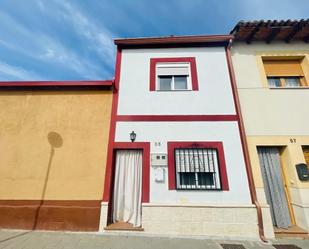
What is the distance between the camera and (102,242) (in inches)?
167

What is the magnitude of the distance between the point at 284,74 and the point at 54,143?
9.55m

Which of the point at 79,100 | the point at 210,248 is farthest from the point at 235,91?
the point at 79,100

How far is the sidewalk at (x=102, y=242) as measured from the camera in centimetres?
405

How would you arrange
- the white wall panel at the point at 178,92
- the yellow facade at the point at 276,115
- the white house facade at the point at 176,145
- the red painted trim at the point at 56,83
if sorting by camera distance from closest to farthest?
the white house facade at the point at 176,145
the yellow facade at the point at 276,115
the white wall panel at the point at 178,92
the red painted trim at the point at 56,83

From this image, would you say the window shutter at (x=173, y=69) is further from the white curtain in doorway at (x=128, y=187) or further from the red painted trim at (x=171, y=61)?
the white curtain in doorway at (x=128, y=187)

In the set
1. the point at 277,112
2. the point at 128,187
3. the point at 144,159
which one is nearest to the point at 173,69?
the point at 144,159

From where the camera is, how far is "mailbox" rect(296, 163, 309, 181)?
5.20m

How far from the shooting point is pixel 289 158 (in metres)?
5.46

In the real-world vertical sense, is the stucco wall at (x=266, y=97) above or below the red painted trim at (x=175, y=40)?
below

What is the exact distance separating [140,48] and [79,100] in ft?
11.3

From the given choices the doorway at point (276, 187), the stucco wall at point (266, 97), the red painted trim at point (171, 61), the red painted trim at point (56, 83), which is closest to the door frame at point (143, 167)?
the red painted trim at point (171, 61)

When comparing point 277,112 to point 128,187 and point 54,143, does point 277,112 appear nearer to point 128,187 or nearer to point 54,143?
point 128,187

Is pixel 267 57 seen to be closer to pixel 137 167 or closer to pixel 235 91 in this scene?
pixel 235 91

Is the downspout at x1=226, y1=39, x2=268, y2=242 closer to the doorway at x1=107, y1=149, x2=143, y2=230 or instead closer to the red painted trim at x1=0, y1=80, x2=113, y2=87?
the doorway at x1=107, y1=149, x2=143, y2=230
